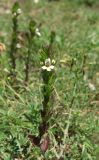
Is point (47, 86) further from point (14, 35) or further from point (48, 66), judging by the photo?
point (14, 35)

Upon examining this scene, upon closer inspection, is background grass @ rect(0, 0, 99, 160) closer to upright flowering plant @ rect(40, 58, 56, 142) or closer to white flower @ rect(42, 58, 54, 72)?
upright flowering plant @ rect(40, 58, 56, 142)

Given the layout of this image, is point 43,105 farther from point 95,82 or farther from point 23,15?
point 23,15

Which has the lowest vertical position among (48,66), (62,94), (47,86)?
(62,94)

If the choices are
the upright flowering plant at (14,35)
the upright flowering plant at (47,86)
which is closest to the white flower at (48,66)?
the upright flowering plant at (47,86)

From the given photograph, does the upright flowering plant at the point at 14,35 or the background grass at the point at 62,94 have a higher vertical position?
the upright flowering plant at the point at 14,35

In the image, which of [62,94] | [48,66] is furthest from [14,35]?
[48,66]

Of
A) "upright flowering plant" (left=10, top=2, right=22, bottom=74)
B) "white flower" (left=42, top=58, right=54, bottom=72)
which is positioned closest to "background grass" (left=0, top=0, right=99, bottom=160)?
"upright flowering plant" (left=10, top=2, right=22, bottom=74)

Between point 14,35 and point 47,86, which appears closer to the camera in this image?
point 47,86

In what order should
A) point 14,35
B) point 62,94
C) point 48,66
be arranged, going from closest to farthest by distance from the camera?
point 48,66 < point 62,94 < point 14,35

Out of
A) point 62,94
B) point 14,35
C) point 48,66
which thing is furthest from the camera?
point 14,35

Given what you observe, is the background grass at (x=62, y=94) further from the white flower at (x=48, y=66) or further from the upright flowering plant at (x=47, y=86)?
the white flower at (x=48, y=66)

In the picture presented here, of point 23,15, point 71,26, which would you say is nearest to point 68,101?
point 71,26
